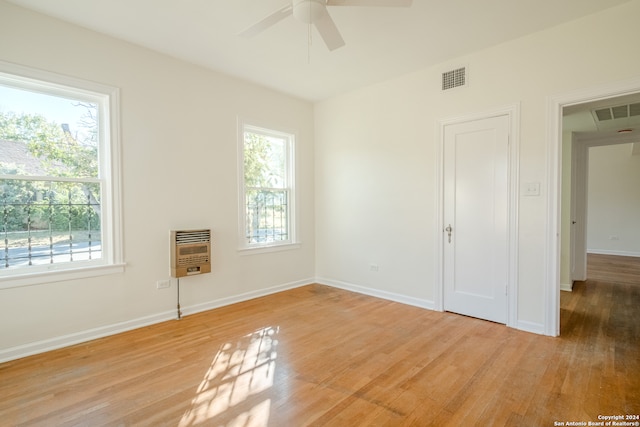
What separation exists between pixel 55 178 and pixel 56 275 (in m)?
0.89

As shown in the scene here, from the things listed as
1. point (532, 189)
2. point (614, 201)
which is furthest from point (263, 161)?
point (614, 201)

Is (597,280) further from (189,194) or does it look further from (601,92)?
(189,194)

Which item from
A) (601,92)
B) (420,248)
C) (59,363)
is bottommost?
(59,363)

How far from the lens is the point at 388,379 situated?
2.35 metres

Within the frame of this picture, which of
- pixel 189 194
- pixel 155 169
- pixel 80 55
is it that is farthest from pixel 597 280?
pixel 80 55

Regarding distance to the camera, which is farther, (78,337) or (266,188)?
(266,188)

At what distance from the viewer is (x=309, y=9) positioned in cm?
218

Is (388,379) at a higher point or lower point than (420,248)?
lower

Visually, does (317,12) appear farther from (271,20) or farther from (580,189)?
(580,189)

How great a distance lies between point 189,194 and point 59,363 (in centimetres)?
196

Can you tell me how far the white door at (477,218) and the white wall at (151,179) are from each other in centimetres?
244

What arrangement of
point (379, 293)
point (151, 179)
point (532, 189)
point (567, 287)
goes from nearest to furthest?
point (532, 189)
point (151, 179)
point (379, 293)
point (567, 287)

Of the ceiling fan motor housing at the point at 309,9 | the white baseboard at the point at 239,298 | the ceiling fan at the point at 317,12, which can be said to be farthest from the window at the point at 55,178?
the ceiling fan motor housing at the point at 309,9

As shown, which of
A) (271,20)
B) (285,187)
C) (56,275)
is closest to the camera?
(271,20)
